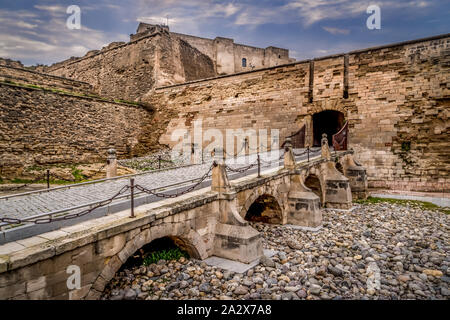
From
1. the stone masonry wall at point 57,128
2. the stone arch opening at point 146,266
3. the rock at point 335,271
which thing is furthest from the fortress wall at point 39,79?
the rock at point 335,271

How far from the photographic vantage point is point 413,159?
12.4 metres

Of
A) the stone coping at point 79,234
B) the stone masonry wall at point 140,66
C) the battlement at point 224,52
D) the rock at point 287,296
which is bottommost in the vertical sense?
Answer: the rock at point 287,296

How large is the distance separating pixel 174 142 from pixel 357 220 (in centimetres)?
1337

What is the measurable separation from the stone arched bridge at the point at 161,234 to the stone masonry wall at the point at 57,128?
432 inches

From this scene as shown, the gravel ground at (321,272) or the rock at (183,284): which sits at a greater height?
the rock at (183,284)

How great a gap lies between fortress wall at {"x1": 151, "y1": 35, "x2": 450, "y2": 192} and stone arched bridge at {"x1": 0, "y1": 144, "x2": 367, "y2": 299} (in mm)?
5590

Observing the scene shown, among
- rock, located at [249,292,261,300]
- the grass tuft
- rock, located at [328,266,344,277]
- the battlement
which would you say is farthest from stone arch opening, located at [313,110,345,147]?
rock, located at [249,292,261,300]

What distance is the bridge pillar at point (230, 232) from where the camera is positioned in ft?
17.6

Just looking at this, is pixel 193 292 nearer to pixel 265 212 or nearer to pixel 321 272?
pixel 321 272

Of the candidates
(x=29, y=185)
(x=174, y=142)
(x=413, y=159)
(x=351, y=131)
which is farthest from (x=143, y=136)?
(x=413, y=159)

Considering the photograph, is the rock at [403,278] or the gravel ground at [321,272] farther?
the rock at [403,278]

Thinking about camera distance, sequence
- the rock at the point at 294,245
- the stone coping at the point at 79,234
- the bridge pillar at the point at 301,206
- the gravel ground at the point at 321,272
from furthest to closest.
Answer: the bridge pillar at the point at 301,206 < the rock at the point at 294,245 < the gravel ground at the point at 321,272 < the stone coping at the point at 79,234

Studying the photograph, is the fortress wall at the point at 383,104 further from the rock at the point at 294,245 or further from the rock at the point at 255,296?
the rock at the point at 255,296
